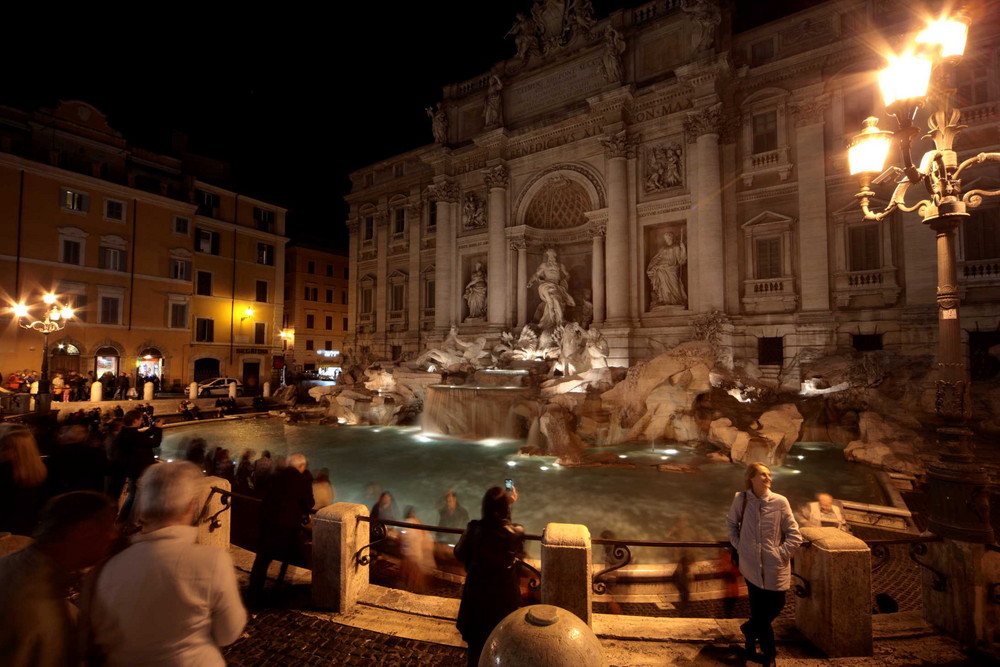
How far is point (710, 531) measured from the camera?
6.51m

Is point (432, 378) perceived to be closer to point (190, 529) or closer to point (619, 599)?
point (619, 599)

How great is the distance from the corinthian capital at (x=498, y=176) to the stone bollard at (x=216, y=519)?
63.7 feet

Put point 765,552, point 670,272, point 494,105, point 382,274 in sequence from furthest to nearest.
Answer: point 382,274, point 494,105, point 670,272, point 765,552

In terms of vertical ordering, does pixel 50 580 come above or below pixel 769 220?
below

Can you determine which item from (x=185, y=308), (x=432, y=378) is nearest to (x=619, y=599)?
(x=432, y=378)

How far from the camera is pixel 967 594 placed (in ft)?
11.4

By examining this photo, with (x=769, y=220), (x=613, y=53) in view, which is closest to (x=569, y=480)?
(x=769, y=220)

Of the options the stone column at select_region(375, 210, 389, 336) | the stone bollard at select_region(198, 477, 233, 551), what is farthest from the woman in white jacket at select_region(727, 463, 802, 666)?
the stone column at select_region(375, 210, 389, 336)

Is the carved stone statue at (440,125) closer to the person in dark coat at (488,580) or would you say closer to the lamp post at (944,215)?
the lamp post at (944,215)

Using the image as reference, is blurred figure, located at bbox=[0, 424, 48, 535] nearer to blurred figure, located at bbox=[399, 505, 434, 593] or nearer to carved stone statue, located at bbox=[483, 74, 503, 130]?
blurred figure, located at bbox=[399, 505, 434, 593]

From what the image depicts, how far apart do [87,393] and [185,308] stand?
26.7 feet

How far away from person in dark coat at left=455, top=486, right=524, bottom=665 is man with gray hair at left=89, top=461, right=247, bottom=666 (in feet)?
4.24

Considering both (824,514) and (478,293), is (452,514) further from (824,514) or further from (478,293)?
(478,293)

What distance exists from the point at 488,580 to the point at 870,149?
229 inches
